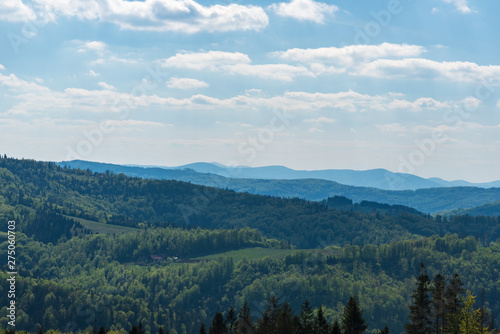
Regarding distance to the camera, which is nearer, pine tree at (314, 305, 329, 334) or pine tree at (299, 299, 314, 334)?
pine tree at (314, 305, 329, 334)

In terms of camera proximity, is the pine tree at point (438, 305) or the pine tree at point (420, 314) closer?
the pine tree at point (420, 314)

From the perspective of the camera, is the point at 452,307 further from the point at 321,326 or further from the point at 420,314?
the point at 321,326

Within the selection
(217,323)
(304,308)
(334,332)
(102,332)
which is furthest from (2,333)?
(334,332)

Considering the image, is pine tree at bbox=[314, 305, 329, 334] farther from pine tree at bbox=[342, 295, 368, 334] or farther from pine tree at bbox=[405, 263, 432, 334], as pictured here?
pine tree at bbox=[405, 263, 432, 334]

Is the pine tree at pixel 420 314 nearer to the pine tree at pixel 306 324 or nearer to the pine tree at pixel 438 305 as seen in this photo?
the pine tree at pixel 438 305

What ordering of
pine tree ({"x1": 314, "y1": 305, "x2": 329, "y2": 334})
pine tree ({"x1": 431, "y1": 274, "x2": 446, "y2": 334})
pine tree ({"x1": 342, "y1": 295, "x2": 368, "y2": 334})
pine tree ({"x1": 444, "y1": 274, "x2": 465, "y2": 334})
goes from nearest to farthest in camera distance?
pine tree ({"x1": 444, "y1": 274, "x2": 465, "y2": 334}) → pine tree ({"x1": 342, "y1": 295, "x2": 368, "y2": 334}) → pine tree ({"x1": 431, "y1": 274, "x2": 446, "y2": 334}) → pine tree ({"x1": 314, "y1": 305, "x2": 329, "y2": 334})

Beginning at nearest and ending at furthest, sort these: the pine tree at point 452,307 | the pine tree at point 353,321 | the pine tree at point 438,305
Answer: the pine tree at point 452,307
the pine tree at point 353,321
the pine tree at point 438,305

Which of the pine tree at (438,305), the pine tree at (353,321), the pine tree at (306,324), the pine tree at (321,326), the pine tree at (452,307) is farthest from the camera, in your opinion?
the pine tree at (306,324)

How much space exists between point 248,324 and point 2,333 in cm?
8594

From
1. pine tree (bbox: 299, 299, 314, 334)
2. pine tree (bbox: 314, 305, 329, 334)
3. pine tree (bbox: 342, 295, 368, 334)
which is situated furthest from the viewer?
pine tree (bbox: 299, 299, 314, 334)

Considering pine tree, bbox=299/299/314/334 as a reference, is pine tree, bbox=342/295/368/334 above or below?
above

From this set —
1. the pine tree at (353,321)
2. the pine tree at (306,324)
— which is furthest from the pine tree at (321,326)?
the pine tree at (353,321)

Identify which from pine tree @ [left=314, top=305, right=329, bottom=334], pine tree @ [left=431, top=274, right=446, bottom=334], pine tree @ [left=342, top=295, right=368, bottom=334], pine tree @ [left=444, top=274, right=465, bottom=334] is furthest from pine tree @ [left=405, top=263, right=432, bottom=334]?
pine tree @ [left=314, top=305, right=329, bottom=334]

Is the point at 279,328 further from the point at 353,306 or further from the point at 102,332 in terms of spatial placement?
the point at 102,332
